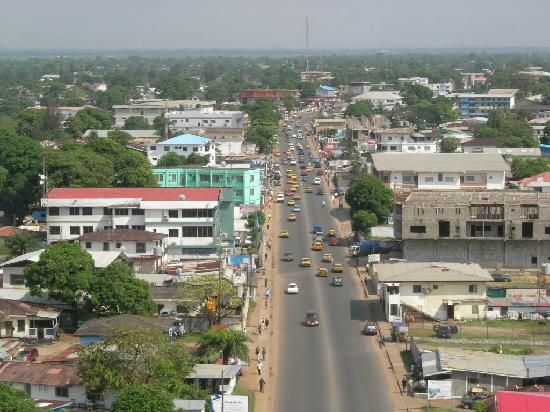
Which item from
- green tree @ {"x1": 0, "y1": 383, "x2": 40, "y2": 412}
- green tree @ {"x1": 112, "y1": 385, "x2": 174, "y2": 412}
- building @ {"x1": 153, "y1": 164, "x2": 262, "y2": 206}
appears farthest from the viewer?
building @ {"x1": 153, "y1": 164, "x2": 262, "y2": 206}

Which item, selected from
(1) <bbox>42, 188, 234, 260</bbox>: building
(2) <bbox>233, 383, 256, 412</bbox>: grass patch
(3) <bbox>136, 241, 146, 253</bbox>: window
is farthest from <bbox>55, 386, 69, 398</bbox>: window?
(1) <bbox>42, 188, 234, 260</bbox>: building

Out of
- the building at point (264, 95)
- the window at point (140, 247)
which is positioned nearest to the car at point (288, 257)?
the window at point (140, 247)

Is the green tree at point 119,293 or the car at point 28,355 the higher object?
the green tree at point 119,293

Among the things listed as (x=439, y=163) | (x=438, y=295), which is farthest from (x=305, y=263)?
(x=439, y=163)

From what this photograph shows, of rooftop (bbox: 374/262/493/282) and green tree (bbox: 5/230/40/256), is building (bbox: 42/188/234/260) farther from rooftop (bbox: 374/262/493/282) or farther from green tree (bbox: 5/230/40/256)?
rooftop (bbox: 374/262/493/282)

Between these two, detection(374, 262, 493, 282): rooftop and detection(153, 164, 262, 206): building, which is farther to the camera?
detection(153, 164, 262, 206): building

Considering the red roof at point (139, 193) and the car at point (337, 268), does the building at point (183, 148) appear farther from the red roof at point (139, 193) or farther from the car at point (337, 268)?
the car at point (337, 268)
